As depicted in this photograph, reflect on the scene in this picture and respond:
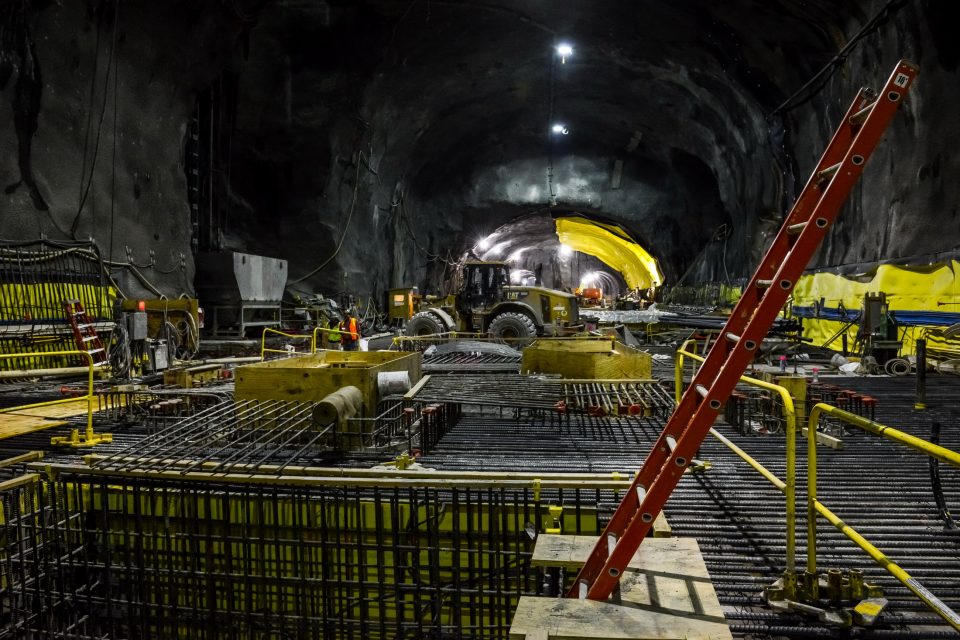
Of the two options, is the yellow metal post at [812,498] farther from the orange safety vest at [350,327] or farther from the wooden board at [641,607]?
the orange safety vest at [350,327]

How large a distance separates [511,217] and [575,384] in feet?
69.9

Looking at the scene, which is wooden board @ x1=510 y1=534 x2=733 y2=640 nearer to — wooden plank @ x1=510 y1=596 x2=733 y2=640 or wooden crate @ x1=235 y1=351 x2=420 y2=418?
wooden plank @ x1=510 y1=596 x2=733 y2=640

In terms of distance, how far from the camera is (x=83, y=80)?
1057cm

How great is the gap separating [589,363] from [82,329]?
758 cm

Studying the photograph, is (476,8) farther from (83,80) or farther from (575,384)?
(575,384)

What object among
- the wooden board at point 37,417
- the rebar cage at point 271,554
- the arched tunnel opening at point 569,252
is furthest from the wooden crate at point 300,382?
the arched tunnel opening at point 569,252

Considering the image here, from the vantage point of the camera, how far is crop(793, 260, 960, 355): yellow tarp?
9148 mm

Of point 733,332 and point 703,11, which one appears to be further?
point 703,11

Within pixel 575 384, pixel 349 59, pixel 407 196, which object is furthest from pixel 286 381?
pixel 407 196

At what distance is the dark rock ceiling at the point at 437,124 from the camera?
1005cm

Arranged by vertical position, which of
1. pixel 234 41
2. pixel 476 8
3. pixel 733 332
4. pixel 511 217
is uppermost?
pixel 476 8

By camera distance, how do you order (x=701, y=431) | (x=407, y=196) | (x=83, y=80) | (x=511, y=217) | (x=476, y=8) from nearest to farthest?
(x=701, y=431) < (x=83, y=80) < (x=476, y=8) < (x=407, y=196) < (x=511, y=217)

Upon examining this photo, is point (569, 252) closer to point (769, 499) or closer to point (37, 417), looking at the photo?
point (37, 417)

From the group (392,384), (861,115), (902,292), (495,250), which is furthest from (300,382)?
(495,250)
